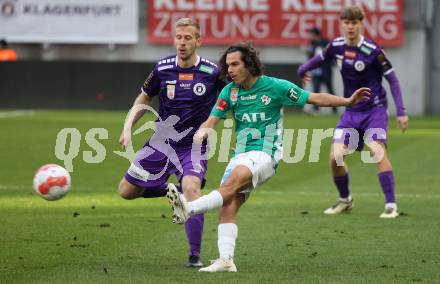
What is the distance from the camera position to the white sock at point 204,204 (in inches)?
343

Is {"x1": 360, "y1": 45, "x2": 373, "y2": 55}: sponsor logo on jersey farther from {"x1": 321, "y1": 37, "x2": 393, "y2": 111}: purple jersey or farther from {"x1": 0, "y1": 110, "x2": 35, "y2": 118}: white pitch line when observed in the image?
{"x1": 0, "y1": 110, "x2": 35, "y2": 118}: white pitch line

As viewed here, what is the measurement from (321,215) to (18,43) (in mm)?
25540

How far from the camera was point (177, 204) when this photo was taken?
8594mm

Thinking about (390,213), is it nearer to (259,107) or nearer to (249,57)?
(259,107)

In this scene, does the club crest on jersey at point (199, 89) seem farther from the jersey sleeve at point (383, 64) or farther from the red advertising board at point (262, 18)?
the red advertising board at point (262, 18)

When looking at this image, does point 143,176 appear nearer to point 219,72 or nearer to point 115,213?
point 219,72

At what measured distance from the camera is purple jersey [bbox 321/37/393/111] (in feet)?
43.2

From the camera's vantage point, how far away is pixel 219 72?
10.0 meters

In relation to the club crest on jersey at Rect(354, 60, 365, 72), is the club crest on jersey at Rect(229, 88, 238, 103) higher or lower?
higher

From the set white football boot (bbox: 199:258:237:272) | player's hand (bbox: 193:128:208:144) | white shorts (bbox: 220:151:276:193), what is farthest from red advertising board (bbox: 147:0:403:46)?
white football boot (bbox: 199:258:237:272)

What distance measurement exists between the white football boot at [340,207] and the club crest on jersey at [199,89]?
3.54 meters

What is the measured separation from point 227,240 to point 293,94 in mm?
1278

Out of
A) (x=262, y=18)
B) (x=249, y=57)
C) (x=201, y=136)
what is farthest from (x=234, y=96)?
(x=262, y=18)

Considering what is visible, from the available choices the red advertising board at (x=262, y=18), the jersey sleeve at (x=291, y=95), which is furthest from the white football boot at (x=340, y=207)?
the red advertising board at (x=262, y=18)
